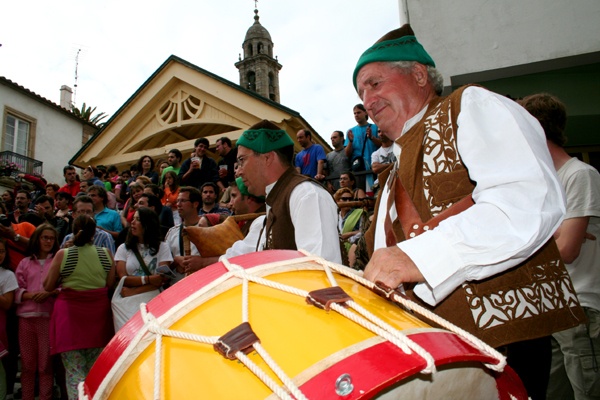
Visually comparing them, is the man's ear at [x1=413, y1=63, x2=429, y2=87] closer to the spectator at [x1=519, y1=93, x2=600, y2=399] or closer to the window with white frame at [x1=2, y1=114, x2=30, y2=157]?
the spectator at [x1=519, y1=93, x2=600, y2=399]

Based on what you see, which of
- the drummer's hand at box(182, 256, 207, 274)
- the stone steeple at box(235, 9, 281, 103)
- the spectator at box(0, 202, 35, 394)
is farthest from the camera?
the stone steeple at box(235, 9, 281, 103)

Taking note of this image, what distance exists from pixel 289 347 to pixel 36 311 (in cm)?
478

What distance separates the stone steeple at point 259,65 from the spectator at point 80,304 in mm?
49611

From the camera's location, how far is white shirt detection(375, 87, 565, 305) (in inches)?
45.8

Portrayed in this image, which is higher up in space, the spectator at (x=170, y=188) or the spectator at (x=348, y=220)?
the spectator at (x=170, y=188)

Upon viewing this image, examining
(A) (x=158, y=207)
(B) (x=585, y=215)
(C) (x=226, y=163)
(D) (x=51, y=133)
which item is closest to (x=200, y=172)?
(C) (x=226, y=163)

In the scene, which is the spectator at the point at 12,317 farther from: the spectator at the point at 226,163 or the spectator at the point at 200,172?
the spectator at the point at 226,163

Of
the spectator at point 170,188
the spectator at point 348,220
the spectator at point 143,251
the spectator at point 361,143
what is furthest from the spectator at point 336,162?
the spectator at point 143,251

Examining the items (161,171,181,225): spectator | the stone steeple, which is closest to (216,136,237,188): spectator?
(161,171,181,225): spectator

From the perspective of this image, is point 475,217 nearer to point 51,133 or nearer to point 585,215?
point 585,215

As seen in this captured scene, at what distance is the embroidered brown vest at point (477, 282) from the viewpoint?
1349 millimetres

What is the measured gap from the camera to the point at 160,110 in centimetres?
1287

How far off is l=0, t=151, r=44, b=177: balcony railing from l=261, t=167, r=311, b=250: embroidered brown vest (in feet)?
66.9

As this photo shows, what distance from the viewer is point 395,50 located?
1884 millimetres
